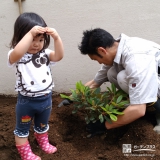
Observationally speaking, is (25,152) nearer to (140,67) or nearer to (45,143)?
(45,143)

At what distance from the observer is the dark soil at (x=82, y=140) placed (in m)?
2.06

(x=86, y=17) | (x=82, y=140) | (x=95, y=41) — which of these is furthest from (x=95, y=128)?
(x=86, y=17)

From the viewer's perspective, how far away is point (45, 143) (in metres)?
2.08

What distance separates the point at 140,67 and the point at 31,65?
82cm

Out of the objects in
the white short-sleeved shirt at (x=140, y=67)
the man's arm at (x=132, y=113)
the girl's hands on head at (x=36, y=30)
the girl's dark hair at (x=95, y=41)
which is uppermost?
the girl's hands on head at (x=36, y=30)

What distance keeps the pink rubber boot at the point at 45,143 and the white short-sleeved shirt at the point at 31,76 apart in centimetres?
46

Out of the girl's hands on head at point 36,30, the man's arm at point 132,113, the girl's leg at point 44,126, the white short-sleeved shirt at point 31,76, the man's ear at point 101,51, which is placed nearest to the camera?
the girl's hands on head at point 36,30

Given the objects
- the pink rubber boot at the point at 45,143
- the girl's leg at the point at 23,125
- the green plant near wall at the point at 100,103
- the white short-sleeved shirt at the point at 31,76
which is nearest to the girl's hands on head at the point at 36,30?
the white short-sleeved shirt at the point at 31,76

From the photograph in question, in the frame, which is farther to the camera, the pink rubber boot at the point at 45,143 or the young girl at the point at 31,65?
the pink rubber boot at the point at 45,143

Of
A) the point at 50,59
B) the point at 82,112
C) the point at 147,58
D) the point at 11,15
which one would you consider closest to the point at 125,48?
the point at 147,58

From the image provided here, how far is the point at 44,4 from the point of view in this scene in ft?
8.91

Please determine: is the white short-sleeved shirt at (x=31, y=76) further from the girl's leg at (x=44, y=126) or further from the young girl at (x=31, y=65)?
the girl's leg at (x=44, y=126)

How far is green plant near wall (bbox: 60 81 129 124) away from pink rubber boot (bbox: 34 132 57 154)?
36 cm

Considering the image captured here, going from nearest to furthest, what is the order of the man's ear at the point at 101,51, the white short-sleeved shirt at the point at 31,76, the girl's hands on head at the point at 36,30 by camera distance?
the girl's hands on head at the point at 36,30 < the white short-sleeved shirt at the point at 31,76 < the man's ear at the point at 101,51
